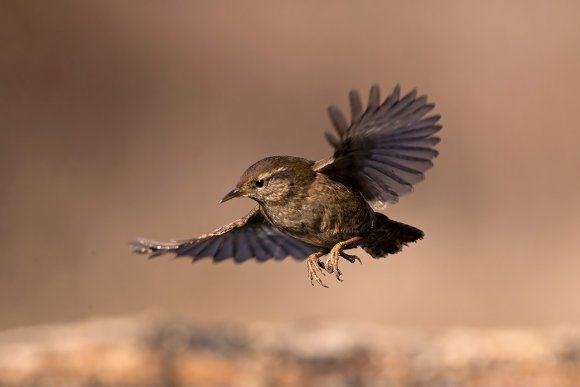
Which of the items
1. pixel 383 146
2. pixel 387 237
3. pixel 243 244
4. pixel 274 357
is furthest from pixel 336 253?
pixel 274 357

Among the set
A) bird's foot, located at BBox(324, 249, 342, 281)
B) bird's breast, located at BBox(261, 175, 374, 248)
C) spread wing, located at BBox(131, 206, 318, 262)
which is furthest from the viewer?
spread wing, located at BBox(131, 206, 318, 262)

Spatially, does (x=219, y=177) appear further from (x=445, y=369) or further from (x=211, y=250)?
(x=211, y=250)

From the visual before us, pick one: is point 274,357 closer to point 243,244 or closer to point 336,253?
point 243,244

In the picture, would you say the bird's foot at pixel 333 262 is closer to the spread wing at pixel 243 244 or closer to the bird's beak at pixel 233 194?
the bird's beak at pixel 233 194

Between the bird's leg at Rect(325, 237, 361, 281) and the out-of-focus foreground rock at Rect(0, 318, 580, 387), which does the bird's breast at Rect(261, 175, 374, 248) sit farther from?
the out-of-focus foreground rock at Rect(0, 318, 580, 387)

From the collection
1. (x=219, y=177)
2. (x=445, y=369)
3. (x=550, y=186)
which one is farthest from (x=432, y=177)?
(x=445, y=369)

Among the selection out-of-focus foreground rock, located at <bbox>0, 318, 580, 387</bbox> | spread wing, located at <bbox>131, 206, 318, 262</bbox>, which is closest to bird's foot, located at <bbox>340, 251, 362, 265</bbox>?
spread wing, located at <bbox>131, 206, 318, 262</bbox>

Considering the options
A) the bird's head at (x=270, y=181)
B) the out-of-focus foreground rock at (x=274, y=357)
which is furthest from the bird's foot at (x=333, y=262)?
the out-of-focus foreground rock at (x=274, y=357)
